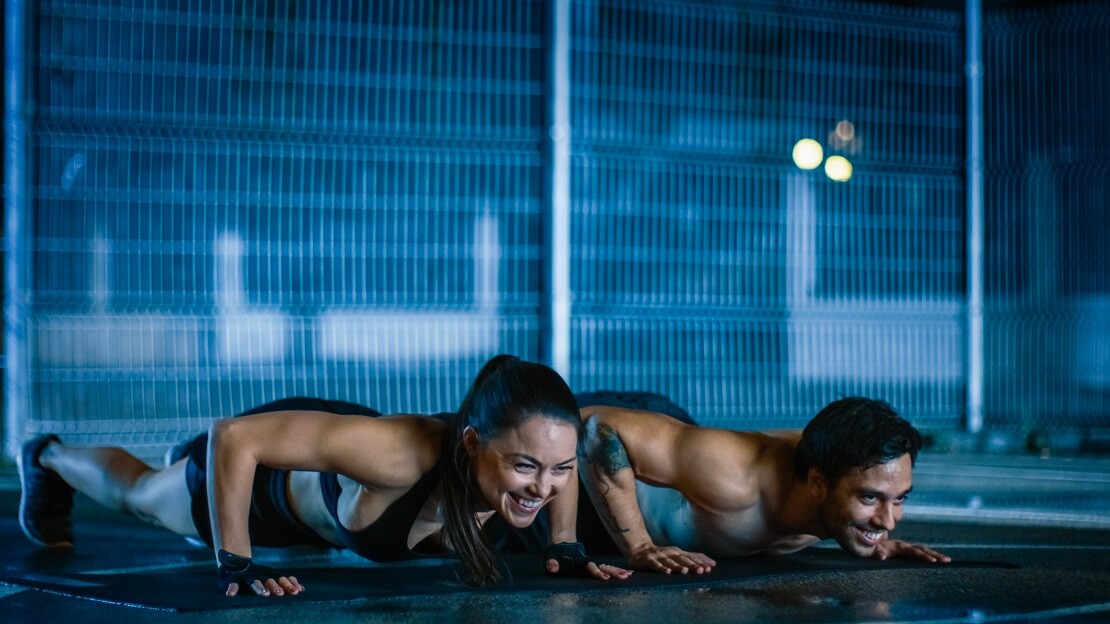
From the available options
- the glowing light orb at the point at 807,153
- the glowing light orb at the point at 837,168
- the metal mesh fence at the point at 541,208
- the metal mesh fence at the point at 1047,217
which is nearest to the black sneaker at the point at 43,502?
the metal mesh fence at the point at 541,208

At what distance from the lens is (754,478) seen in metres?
3.65

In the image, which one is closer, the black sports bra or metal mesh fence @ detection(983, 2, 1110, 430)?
the black sports bra

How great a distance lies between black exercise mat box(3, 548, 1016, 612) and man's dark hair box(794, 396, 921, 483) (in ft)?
1.15

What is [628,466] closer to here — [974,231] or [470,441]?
[470,441]

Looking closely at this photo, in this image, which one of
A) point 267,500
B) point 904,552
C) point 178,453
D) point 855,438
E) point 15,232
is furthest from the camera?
point 15,232

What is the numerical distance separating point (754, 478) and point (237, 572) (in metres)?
1.44

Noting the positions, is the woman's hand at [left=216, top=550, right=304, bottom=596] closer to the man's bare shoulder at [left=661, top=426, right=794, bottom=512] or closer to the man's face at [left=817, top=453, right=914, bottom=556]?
the man's bare shoulder at [left=661, top=426, right=794, bottom=512]

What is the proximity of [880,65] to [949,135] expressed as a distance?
2.00 feet

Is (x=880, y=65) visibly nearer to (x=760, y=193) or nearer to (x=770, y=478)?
(x=760, y=193)

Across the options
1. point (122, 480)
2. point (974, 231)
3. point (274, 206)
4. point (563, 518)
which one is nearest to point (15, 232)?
point (274, 206)

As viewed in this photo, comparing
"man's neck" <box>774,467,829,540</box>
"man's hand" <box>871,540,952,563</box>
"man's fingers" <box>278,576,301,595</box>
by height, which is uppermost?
"man's neck" <box>774,467,829,540</box>

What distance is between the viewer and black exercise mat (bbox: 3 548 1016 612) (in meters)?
3.09

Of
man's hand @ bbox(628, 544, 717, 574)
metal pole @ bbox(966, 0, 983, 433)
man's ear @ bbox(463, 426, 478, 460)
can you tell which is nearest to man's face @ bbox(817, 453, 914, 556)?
man's hand @ bbox(628, 544, 717, 574)

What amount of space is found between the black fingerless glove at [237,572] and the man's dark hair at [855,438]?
1.47 metres
